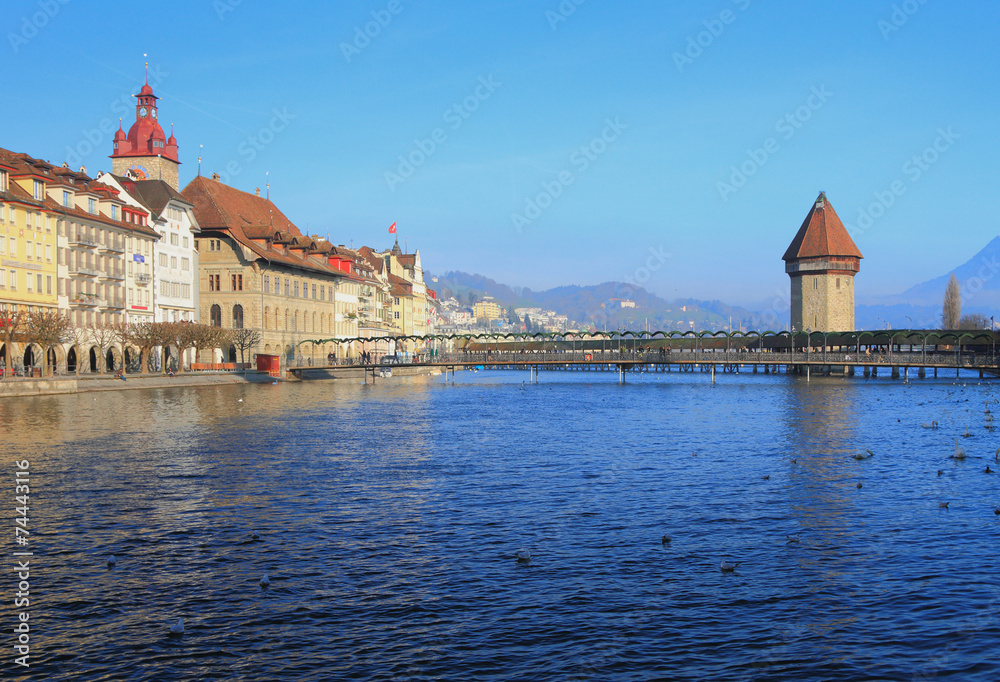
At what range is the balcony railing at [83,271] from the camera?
2702 inches

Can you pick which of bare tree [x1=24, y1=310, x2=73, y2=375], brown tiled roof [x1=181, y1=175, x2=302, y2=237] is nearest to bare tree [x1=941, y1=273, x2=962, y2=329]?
brown tiled roof [x1=181, y1=175, x2=302, y2=237]

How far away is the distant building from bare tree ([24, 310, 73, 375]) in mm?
90453

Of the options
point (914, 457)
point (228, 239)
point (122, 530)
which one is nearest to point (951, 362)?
point (914, 457)

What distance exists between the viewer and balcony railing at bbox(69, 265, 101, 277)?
2702 inches

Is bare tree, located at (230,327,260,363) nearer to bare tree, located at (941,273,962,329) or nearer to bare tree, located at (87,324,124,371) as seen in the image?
bare tree, located at (87,324,124,371)

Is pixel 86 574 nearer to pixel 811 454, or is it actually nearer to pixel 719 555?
pixel 719 555

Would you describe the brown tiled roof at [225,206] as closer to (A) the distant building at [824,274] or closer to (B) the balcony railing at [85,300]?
(B) the balcony railing at [85,300]

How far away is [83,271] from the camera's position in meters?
69.1

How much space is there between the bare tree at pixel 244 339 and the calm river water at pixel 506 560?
5082 cm

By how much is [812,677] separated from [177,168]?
98297 mm

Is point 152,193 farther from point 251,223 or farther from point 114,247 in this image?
point 251,223

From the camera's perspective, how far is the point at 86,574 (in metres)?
15.5

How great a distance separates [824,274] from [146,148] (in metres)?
83.2

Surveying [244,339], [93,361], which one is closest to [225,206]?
[244,339]
